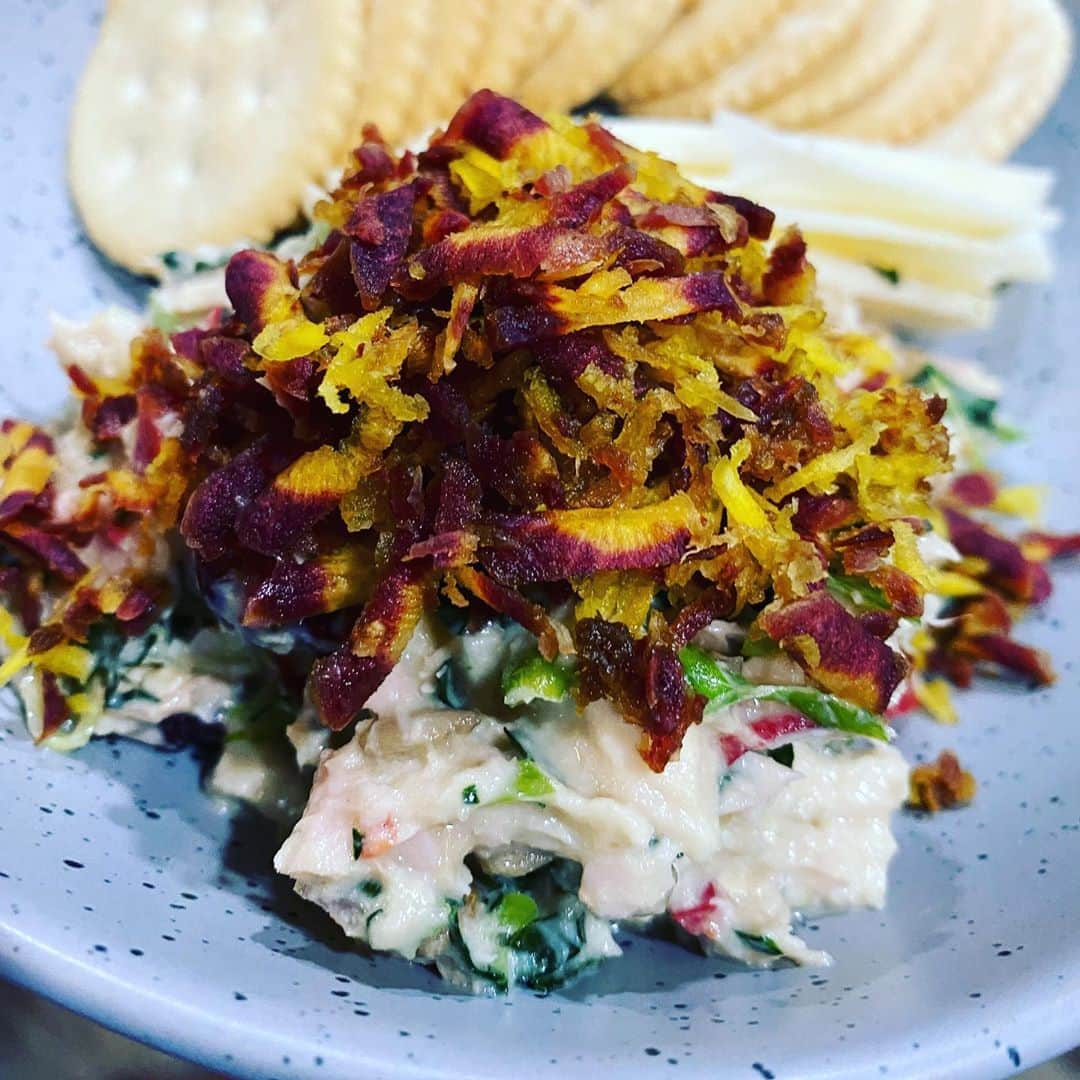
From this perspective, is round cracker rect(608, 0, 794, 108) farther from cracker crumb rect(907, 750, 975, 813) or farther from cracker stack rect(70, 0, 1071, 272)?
cracker crumb rect(907, 750, 975, 813)

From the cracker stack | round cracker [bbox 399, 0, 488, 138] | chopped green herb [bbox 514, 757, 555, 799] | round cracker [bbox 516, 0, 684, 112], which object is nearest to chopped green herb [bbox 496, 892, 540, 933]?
chopped green herb [bbox 514, 757, 555, 799]

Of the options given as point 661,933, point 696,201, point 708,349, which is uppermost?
point 696,201

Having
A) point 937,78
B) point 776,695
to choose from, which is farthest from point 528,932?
point 937,78

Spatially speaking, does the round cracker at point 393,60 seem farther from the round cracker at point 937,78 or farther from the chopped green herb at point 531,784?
the chopped green herb at point 531,784

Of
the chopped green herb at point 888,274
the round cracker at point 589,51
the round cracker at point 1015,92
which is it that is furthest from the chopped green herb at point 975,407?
the round cracker at point 589,51

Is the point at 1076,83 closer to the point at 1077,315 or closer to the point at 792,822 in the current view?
the point at 1077,315

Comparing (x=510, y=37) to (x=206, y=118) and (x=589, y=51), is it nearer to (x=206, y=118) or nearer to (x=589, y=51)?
(x=589, y=51)

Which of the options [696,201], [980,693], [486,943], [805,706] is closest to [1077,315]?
[980,693]
